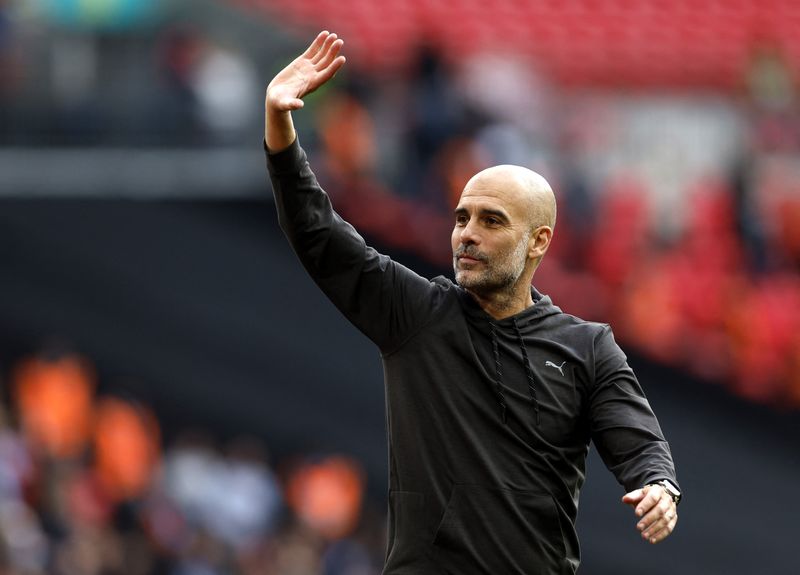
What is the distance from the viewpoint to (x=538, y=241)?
14.7ft

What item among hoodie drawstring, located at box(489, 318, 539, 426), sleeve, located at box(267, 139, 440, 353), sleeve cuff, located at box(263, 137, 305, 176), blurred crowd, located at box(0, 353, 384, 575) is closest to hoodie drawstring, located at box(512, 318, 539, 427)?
hoodie drawstring, located at box(489, 318, 539, 426)

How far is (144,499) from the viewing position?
12562mm

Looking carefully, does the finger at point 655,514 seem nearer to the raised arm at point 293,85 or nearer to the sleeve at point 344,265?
the sleeve at point 344,265

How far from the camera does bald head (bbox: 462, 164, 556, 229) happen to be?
171 inches

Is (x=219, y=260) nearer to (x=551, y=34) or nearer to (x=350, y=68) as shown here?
(x=350, y=68)

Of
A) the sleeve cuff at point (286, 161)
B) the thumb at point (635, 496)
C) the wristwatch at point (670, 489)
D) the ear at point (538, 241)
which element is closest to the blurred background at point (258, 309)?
the ear at point (538, 241)

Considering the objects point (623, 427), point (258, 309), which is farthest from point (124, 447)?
point (623, 427)

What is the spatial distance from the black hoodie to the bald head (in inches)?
11.5

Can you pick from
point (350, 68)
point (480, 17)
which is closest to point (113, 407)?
point (350, 68)

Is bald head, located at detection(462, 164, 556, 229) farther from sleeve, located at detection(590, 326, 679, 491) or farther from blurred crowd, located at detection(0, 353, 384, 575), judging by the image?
blurred crowd, located at detection(0, 353, 384, 575)

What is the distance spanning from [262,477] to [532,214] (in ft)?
28.7

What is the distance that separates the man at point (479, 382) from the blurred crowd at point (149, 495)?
7.80 m

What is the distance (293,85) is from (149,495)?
8.67 m

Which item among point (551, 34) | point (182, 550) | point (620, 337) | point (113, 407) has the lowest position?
point (182, 550)
